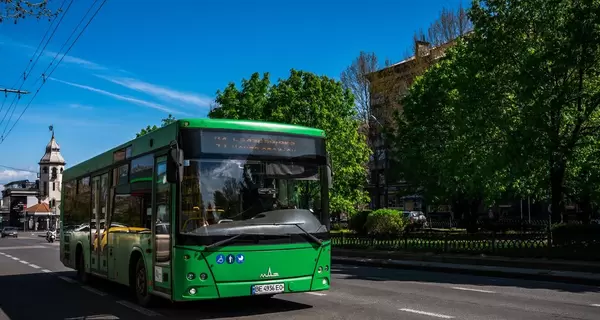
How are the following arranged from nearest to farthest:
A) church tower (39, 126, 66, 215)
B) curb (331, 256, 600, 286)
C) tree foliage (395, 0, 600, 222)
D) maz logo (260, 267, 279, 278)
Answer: maz logo (260, 267, 279, 278)
curb (331, 256, 600, 286)
tree foliage (395, 0, 600, 222)
church tower (39, 126, 66, 215)

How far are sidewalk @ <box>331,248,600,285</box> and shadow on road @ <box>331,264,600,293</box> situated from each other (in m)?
0.41

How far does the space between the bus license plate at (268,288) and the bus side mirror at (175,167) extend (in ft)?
6.71

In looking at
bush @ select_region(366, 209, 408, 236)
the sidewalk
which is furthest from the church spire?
the sidewalk

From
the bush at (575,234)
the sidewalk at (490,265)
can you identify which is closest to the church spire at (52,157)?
the sidewalk at (490,265)

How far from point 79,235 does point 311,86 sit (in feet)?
81.6

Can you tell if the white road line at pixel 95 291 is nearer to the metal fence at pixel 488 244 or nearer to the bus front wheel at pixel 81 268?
the bus front wheel at pixel 81 268

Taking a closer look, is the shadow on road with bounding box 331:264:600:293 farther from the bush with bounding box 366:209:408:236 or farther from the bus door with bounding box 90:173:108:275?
the bush with bounding box 366:209:408:236

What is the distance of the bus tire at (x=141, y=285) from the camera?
10.0 meters

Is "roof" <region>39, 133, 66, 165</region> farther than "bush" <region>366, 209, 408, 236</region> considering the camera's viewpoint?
Yes

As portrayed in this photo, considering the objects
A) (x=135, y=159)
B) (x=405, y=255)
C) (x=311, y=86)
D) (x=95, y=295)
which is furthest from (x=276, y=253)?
(x=311, y=86)

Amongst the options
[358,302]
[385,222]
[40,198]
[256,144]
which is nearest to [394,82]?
[385,222]

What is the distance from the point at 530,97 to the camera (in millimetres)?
19953

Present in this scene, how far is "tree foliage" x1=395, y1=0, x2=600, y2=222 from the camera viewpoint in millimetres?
19703

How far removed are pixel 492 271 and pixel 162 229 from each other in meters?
11.0
